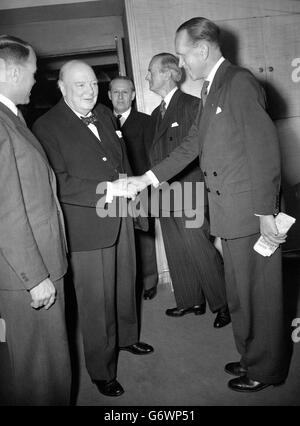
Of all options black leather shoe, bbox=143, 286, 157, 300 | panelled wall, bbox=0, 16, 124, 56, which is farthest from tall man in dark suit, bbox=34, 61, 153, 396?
panelled wall, bbox=0, 16, 124, 56

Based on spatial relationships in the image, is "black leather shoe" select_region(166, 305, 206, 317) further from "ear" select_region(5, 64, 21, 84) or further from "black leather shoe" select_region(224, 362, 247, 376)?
"ear" select_region(5, 64, 21, 84)

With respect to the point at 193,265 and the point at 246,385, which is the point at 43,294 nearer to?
the point at 246,385

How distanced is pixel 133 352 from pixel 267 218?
1.41m

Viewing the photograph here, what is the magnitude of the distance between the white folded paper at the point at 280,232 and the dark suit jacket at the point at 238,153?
51 mm

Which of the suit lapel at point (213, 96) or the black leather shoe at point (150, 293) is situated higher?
the suit lapel at point (213, 96)

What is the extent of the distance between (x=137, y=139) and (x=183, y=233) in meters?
1.05

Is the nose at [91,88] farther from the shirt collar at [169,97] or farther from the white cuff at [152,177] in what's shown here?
the shirt collar at [169,97]

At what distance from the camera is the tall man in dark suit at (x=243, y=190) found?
1.77m

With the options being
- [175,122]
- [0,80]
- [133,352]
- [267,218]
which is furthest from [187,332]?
[0,80]

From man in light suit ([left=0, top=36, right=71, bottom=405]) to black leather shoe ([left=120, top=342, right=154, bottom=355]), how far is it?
92 centimetres

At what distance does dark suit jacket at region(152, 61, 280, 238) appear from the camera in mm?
1754

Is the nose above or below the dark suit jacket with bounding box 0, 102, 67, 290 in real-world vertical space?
above

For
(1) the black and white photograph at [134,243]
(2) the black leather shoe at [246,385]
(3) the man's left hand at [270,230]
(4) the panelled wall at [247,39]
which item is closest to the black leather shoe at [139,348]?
(1) the black and white photograph at [134,243]

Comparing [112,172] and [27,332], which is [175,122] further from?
[27,332]
